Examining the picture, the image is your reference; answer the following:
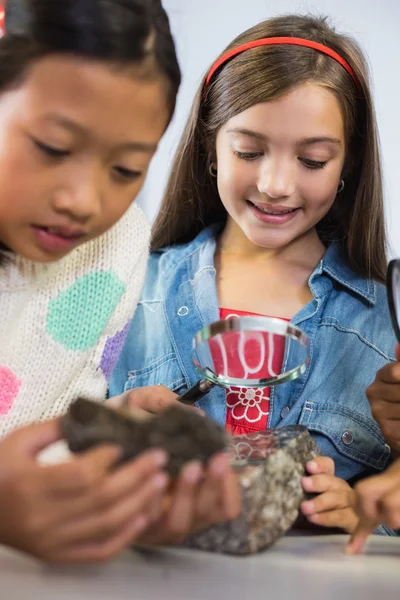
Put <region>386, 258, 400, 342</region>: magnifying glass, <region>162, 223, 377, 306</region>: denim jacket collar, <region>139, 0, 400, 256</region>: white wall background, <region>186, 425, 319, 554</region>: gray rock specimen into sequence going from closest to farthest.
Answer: <region>186, 425, 319, 554</region>: gray rock specimen → <region>386, 258, 400, 342</region>: magnifying glass → <region>162, 223, 377, 306</region>: denim jacket collar → <region>139, 0, 400, 256</region>: white wall background

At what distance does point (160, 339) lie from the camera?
131 centimetres

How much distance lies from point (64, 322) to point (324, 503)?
397 millimetres

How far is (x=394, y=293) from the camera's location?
847 mm

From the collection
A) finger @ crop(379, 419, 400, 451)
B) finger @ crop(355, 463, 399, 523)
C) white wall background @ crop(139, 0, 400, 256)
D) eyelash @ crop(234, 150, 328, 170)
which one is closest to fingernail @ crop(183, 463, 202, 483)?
finger @ crop(355, 463, 399, 523)

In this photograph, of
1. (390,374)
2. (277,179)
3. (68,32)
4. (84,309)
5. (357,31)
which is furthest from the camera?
(357,31)

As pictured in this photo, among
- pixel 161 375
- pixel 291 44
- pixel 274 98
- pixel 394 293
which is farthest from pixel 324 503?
pixel 291 44

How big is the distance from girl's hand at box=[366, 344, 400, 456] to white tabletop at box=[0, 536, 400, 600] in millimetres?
249

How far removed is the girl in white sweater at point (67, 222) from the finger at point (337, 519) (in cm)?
27

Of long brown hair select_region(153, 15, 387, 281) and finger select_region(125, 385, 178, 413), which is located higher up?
long brown hair select_region(153, 15, 387, 281)

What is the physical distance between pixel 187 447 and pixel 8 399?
17.3 inches

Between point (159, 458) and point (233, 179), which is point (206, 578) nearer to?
point (159, 458)

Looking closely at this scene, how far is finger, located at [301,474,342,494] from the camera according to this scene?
86cm

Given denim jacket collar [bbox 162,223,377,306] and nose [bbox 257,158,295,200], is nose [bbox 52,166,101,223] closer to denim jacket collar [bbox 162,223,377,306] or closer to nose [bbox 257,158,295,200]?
nose [bbox 257,158,295,200]

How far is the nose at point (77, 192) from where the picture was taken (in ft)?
2.39
